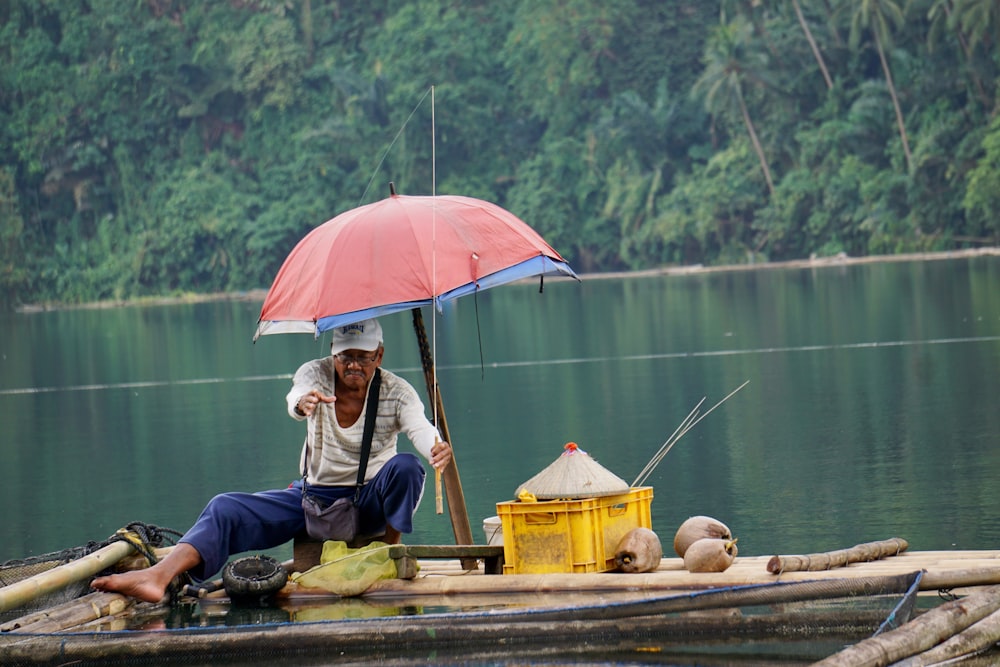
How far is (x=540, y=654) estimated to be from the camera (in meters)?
5.41

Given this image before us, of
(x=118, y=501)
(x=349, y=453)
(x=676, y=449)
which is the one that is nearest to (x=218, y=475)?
(x=118, y=501)

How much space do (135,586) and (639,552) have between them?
1.85 m

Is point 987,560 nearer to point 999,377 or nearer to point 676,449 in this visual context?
point 676,449

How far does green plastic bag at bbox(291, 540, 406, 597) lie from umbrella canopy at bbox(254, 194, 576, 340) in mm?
842

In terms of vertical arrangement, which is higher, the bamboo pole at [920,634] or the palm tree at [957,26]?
the palm tree at [957,26]

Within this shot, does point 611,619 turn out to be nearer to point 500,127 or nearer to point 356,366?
point 356,366

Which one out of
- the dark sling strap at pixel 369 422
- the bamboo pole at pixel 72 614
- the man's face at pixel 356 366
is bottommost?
the bamboo pole at pixel 72 614

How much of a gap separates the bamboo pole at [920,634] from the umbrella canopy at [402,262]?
6.09 feet

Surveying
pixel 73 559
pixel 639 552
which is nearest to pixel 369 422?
pixel 639 552

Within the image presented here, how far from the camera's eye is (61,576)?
20.5 feet

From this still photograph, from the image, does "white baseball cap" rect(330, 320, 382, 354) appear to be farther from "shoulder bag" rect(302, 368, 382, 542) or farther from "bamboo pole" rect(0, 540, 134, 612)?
"bamboo pole" rect(0, 540, 134, 612)

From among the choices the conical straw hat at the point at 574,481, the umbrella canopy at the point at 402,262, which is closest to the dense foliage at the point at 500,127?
the umbrella canopy at the point at 402,262

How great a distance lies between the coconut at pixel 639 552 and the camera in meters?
5.99

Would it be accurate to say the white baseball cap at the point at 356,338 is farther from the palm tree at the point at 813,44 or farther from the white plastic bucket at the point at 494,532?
the palm tree at the point at 813,44
